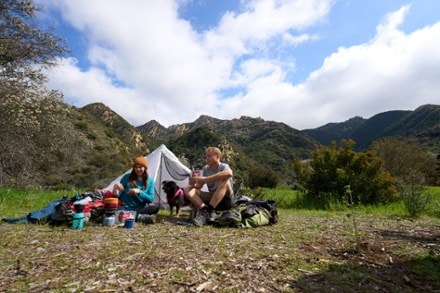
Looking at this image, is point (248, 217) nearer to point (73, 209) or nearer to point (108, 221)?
point (108, 221)

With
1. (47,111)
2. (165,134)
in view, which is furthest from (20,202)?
(165,134)

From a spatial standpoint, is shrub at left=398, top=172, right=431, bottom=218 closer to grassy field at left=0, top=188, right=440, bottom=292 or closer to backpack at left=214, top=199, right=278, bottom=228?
grassy field at left=0, top=188, right=440, bottom=292

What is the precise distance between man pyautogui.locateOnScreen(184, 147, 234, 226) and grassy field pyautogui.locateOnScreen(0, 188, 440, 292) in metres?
0.61

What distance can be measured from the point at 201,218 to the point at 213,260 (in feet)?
7.13

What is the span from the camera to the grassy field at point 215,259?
2584 millimetres

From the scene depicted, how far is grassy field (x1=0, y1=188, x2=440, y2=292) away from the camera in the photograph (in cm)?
258

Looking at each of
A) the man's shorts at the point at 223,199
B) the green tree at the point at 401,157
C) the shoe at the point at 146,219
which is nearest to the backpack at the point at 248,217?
the man's shorts at the point at 223,199

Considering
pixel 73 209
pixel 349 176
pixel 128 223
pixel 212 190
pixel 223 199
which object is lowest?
pixel 128 223

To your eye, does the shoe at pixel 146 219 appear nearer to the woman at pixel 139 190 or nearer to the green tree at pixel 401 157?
the woman at pixel 139 190

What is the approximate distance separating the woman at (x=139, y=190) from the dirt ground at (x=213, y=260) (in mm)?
993

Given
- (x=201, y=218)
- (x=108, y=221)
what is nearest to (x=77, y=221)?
(x=108, y=221)

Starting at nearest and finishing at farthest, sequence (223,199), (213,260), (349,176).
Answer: (213,260)
(223,199)
(349,176)

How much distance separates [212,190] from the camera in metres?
5.92

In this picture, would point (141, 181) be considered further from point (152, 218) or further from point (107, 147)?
point (107, 147)
